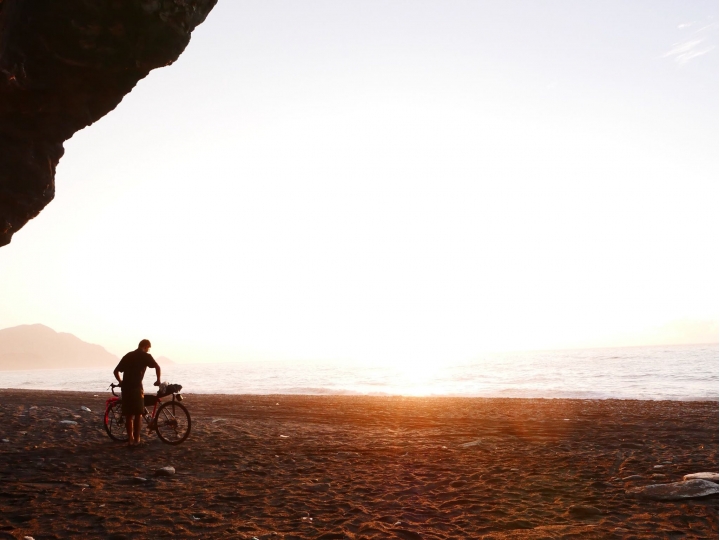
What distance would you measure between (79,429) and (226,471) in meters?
6.74

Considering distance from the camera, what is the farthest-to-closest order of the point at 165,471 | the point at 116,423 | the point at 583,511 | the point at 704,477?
the point at 116,423 < the point at 165,471 < the point at 704,477 < the point at 583,511

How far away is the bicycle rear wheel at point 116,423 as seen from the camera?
11.8 metres

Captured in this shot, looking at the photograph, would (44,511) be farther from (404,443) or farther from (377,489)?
(404,443)

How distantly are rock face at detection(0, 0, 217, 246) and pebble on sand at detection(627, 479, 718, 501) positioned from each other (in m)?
14.1

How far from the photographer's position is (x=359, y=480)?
28.4ft

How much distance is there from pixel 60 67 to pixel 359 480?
1200cm

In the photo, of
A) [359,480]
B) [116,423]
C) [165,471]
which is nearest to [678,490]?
[359,480]

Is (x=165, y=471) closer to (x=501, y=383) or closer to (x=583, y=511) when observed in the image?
(x=583, y=511)

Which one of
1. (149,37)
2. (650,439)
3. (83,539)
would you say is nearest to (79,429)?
(83,539)

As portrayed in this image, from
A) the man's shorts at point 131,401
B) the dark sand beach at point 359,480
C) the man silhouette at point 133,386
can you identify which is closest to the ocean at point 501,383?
the dark sand beach at point 359,480

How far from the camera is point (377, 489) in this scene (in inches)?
316

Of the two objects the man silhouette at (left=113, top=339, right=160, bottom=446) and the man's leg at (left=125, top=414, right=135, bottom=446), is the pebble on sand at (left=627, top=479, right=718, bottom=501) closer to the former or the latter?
the man silhouette at (left=113, top=339, right=160, bottom=446)

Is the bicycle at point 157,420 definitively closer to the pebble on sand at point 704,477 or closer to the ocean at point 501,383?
the pebble on sand at point 704,477

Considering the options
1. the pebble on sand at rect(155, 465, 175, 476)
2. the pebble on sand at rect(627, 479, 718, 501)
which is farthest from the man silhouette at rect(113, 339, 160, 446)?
the pebble on sand at rect(627, 479, 718, 501)
